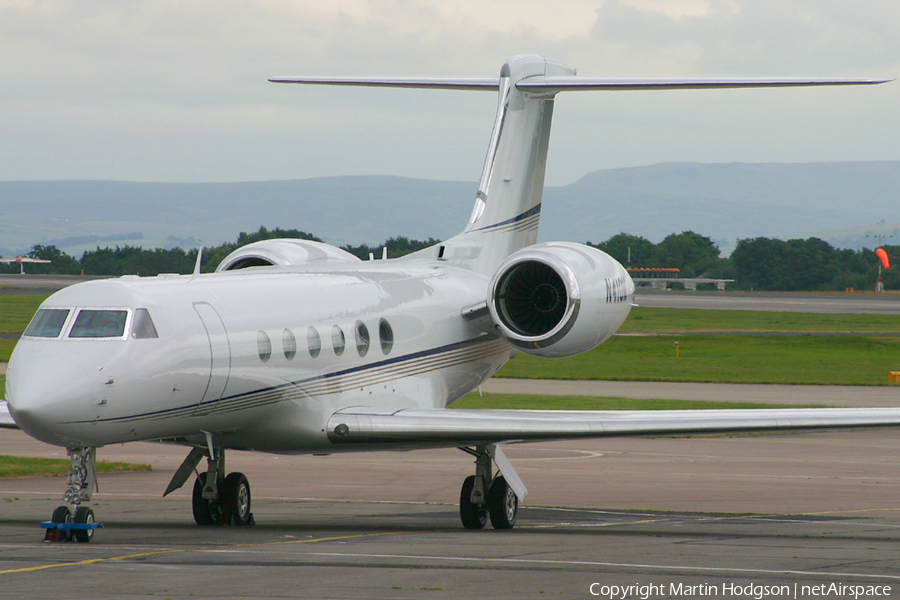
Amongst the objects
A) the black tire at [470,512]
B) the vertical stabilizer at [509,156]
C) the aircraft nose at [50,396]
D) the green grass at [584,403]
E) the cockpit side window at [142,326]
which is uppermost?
the vertical stabilizer at [509,156]

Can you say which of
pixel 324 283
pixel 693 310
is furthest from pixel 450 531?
pixel 693 310

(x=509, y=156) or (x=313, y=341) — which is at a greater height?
(x=509, y=156)

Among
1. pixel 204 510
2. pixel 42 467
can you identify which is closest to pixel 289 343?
pixel 204 510

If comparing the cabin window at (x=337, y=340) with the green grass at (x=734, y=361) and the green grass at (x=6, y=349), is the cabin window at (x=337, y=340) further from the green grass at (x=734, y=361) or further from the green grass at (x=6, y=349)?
the green grass at (x=6, y=349)

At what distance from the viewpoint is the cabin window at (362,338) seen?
58.3 ft

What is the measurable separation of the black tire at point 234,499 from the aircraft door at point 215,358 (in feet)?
7.49

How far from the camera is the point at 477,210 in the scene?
23219 millimetres

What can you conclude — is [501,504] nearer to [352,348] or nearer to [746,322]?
[352,348]

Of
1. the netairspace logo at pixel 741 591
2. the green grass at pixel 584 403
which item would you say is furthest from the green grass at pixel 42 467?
the netairspace logo at pixel 741 591

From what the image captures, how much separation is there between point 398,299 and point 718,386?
26.3 meters

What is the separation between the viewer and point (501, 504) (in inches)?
696

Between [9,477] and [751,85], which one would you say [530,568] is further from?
[9,477]

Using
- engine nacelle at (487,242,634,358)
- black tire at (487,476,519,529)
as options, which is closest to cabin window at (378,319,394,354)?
engine nacelle at (487,242,634,358)

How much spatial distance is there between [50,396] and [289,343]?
12.4ft
